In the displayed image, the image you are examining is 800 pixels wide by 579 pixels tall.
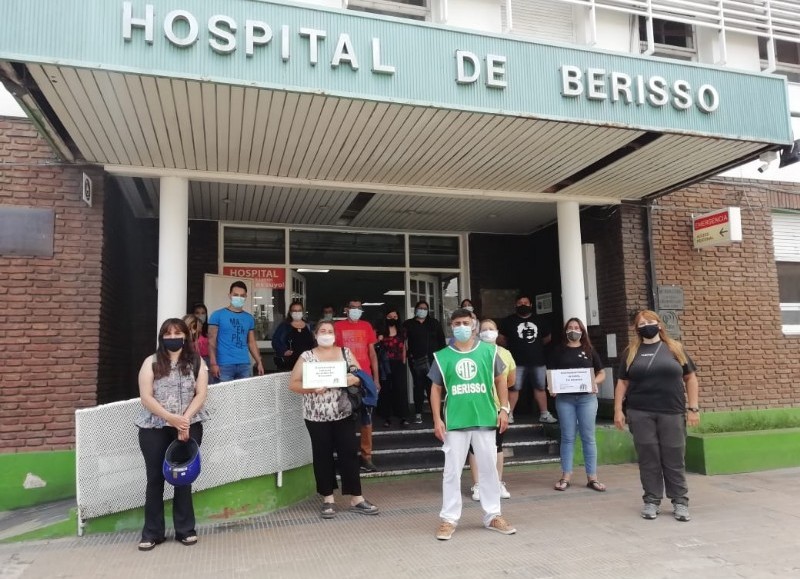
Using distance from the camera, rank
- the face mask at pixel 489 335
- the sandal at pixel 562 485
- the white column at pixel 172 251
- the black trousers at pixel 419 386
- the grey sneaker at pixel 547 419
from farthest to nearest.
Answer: the black trousers at pixel 419 386 < the grey sneaker at pixel 547 419 < the white column at pixel 172 251 < the sandal at pixel 562 485 < the face mask at pixel 489 335

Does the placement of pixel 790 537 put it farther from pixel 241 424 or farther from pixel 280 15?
pixel 280 15

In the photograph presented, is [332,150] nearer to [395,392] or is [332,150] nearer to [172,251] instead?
[172,251]

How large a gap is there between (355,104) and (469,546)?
145 inches

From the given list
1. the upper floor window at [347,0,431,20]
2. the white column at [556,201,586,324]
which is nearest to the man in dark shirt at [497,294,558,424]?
the white column at [556,201,586,324]

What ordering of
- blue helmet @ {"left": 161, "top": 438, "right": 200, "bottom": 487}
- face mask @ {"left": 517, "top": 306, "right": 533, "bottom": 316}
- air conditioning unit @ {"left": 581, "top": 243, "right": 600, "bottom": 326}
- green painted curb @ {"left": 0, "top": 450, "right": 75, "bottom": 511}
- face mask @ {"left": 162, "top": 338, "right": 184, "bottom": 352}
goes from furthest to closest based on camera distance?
air conditioning unit @ {"left": 581, "top": 243, "right": 600, "bottom": 326}
face mask @ {"left": 517, "top": 306, "right": 533, "bottom": 316}
green painted curb @ {"left": 0, "top": 450, "right": 75, "bottom": 511}
face mask @ {"left": 162, "top": 338, "right": 184, "bottom": 352}
blue helmet @ {"left": 161, "top": 438, "right": 200, "bottom": 487}

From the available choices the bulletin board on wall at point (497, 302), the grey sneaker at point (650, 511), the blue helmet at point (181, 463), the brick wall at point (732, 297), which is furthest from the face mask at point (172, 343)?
the bulletin board on wall at point (497, 302)

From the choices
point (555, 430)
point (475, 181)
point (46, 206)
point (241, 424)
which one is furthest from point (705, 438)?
point (46, 206)

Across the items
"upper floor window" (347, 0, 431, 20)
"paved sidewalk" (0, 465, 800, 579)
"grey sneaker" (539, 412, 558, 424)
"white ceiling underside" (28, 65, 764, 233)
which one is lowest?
"paved sidewalk" (0, 465, 800, 579)

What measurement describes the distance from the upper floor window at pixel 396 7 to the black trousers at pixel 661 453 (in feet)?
18.6

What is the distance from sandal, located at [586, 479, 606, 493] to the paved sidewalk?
226 millimetres

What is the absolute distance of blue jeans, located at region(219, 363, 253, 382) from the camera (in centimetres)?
660

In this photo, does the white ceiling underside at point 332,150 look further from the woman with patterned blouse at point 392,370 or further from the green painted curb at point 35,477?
the green painted curb at point 35,477

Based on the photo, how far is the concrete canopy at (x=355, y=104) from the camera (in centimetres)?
471

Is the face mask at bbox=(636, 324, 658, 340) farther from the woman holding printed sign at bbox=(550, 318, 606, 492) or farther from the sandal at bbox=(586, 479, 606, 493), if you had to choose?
the sandal at bbox=(586, 479, 606, 493)
